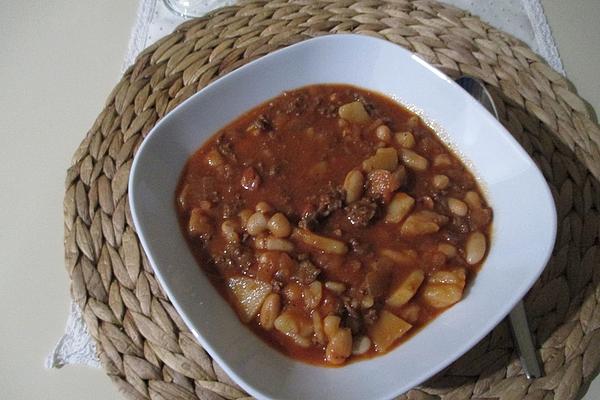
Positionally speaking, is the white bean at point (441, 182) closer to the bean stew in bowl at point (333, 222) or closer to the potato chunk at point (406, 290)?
the bean stew in bowl at point (333, 222)

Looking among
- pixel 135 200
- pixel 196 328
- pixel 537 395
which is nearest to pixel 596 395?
pixel 537 395

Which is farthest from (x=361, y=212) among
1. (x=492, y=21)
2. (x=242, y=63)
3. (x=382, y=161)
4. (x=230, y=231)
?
(x=492, y=21)

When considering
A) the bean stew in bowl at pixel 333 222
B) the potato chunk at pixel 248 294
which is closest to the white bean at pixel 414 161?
the bean stew in bowl at pixel 333 222

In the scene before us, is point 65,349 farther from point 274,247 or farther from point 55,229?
point 274,247

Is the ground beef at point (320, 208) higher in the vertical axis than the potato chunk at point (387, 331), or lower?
higher

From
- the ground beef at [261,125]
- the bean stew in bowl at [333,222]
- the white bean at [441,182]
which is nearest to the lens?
the bean stew in bowl at [333,222]

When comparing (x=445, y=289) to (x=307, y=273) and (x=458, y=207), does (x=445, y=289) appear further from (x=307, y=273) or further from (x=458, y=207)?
(x=307, y=273)

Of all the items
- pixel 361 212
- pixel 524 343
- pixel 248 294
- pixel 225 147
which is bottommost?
pixel 524 343
